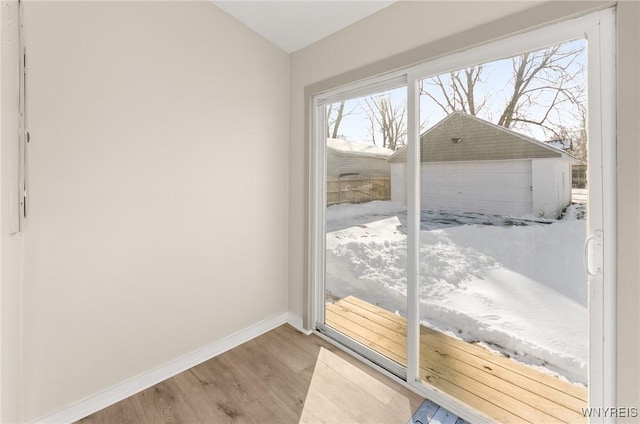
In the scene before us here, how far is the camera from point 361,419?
1.63 m

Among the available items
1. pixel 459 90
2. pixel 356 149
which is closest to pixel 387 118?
pixel 356 149

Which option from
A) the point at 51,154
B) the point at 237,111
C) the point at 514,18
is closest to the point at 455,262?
the point at 514,18

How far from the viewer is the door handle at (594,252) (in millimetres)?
1249

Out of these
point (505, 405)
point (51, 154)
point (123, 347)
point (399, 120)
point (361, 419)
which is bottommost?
point (361, 419)

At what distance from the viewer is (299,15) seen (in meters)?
2.09

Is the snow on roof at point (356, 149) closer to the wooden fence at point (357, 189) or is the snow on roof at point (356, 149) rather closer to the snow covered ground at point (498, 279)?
the wooden fence at point (357, 189)

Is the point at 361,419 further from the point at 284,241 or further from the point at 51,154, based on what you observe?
the point at 51,154

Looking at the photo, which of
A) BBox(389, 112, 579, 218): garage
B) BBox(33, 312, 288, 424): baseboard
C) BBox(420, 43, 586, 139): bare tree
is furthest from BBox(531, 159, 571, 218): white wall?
BBox(33, 312, 288, 424): baseboard

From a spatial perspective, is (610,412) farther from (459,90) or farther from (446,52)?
(446,52)

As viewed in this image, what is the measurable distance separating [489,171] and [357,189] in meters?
0.92

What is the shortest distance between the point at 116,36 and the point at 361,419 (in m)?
2.60

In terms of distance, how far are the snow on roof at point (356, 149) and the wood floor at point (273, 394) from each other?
5.01ft

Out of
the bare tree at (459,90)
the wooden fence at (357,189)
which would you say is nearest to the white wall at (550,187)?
the bare tree at (459,90)

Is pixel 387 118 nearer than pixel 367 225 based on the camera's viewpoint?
Yes
